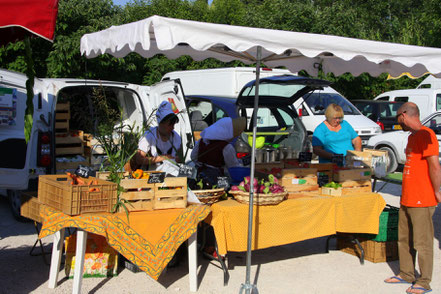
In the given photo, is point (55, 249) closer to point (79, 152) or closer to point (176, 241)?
point (176, 241)

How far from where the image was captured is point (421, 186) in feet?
15.7

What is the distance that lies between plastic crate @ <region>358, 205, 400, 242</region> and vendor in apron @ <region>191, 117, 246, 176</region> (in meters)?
1.76

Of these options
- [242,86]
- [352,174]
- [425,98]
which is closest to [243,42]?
[352,174]

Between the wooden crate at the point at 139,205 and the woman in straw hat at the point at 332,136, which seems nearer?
the wooden crate at the point at 139,205

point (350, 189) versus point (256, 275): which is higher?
point (350, 189)

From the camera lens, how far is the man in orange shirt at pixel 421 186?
472 cm

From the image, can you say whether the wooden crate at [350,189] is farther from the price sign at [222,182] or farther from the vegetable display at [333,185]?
the price sign at [222,182]

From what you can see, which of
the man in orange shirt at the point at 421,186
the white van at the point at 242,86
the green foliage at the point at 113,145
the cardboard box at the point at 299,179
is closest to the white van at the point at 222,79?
the white van at the point at 242,86

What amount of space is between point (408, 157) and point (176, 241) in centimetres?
240

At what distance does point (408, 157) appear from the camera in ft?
16.2

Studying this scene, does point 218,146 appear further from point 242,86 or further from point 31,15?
point 242,86

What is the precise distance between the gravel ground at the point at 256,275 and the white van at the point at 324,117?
7.63m

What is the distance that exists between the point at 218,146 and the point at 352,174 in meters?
1.53

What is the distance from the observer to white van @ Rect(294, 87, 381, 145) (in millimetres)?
13547
